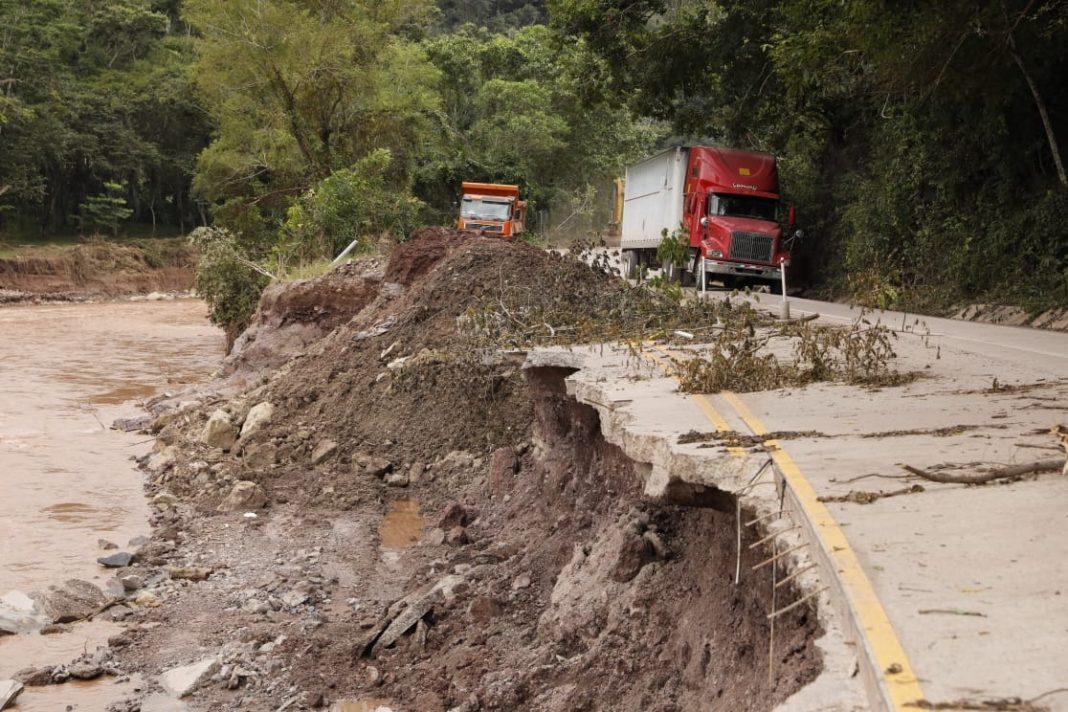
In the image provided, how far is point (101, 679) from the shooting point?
8141 mm

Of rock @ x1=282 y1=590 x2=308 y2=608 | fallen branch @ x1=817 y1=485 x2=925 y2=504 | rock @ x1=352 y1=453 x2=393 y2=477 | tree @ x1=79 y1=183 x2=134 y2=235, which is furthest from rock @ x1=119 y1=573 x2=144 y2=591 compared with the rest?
tree @ x1=79 y1=183 x2=134 y2=235

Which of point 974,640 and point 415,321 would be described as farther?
point 415,321

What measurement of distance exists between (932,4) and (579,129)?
1830 inches

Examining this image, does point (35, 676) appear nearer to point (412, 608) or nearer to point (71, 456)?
point (412, 608)

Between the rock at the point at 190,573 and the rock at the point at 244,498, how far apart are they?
192 cm

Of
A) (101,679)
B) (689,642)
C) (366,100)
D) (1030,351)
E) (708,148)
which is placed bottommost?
(101,679)

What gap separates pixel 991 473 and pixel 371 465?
8533mm

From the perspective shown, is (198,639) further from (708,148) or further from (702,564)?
(708,148)

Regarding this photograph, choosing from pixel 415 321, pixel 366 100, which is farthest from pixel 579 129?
pixel 415 321

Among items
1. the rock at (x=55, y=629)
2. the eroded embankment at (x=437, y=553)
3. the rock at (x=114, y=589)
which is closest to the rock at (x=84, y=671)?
the eroded embankment at (x=437, y=553)

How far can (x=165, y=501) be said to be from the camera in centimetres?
1316

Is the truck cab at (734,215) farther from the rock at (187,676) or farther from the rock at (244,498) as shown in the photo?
the rock at (187,676)

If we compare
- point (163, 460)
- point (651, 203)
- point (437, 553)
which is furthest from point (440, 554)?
point (651, 203)

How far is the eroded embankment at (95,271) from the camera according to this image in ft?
173
